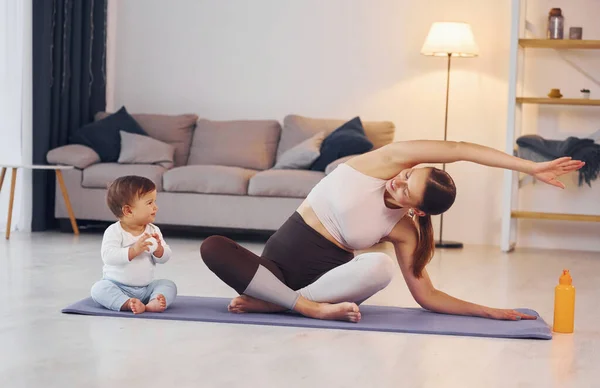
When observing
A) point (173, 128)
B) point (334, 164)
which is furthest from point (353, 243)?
point (173, 128)

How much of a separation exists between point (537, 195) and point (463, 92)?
86 centimetres

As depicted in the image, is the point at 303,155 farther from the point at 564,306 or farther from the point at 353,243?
the point at 564,306

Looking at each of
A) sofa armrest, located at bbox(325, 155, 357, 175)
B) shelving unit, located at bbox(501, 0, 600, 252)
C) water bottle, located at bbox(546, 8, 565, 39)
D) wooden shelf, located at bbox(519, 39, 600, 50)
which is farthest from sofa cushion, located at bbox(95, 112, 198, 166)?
water bottle, located at bbox(546, 8, 565, 39)

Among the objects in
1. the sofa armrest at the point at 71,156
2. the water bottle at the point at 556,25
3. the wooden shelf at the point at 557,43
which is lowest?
the sofa armrest at the point at 71,156

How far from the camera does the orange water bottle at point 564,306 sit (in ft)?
9.66

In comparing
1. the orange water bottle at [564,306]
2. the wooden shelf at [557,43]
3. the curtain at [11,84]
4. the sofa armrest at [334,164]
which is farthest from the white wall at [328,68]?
the orange water bottle at [564,306]

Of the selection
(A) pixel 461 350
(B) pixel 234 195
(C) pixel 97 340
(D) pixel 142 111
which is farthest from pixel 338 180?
(D) pixel 142 111

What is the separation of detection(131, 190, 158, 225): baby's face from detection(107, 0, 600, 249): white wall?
139 inches

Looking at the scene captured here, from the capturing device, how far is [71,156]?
19.3 feet

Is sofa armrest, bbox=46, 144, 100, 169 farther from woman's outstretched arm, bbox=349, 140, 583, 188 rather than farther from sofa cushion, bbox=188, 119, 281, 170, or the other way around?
woman's outstretched arm, bbox=349, 140, 583, 188

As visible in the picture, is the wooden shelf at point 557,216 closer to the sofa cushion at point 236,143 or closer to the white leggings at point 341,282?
the sofa cushion at point 236,143

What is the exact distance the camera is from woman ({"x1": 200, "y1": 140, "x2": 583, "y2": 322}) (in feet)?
9.16

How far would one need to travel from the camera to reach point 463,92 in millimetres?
6211

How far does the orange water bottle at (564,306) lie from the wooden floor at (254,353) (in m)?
0.05
